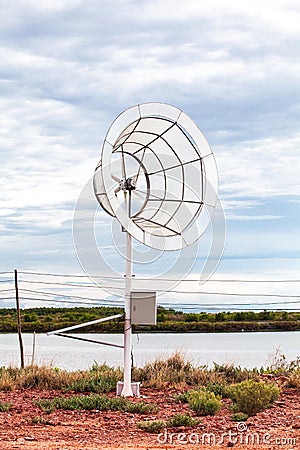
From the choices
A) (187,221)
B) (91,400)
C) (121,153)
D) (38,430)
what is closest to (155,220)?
(187,221)

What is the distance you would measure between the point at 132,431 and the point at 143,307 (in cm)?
232

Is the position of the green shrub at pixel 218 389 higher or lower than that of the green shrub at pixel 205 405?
lower

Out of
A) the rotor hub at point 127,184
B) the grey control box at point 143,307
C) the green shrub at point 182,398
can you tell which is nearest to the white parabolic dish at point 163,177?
the rotor hub at point 127,184

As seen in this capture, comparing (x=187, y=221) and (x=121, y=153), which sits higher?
(x=121, y=153)

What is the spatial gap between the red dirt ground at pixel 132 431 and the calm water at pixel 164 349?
2081 mm

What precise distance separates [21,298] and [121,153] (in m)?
6.22

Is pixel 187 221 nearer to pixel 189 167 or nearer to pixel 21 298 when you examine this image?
pixel 189 167

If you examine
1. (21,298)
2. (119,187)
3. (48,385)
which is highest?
(119,187)

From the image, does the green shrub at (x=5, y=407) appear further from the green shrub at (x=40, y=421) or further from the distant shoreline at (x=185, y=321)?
the distant shoreline at (x=185, y=321)

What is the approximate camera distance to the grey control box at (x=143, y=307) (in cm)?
841

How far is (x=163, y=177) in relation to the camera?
27.7 feet

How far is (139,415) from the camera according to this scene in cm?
716

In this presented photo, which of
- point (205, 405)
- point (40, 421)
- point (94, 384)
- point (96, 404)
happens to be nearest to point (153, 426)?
point (205, 405)

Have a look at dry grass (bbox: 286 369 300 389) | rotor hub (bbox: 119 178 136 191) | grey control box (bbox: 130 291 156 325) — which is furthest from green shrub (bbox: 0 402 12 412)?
dry grass (bbox: 286 369 300 389)
